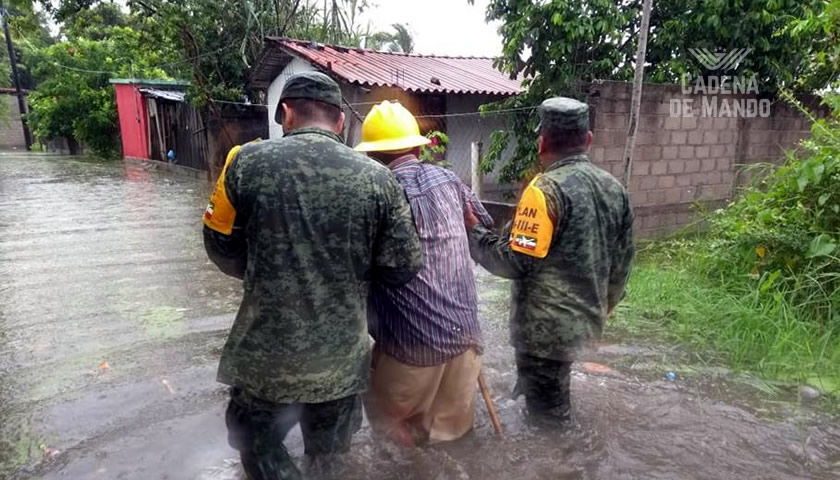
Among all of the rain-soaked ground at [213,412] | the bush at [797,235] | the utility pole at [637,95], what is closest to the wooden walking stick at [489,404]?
the rain-soaked ground at [213,412]

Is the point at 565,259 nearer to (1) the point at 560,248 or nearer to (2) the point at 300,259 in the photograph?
(1) the point at 560,248

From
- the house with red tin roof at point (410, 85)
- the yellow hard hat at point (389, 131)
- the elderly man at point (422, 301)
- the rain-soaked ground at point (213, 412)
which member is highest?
the house with red tin roof at point (410, 85)

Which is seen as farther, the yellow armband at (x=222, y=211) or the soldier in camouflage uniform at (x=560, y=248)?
the soldier in camouflage uniform at (x=560, y=248)

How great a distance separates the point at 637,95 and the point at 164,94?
54.8 feet

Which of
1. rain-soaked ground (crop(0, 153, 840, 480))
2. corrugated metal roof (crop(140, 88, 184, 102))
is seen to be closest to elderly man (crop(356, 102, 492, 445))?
rain-soaked ground (crop(0, 153, 840, 480))

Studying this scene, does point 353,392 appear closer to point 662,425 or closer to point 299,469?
point 299,469

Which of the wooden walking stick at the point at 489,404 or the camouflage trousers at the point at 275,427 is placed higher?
the camouflage trousers at the point at 275,427

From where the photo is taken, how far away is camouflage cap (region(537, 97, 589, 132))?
2443 mm

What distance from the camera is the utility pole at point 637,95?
17.8 feet

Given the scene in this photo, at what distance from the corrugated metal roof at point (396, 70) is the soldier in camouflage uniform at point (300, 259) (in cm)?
741

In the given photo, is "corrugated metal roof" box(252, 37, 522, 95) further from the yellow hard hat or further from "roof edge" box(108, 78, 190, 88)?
"roof edge" box(108, 78, 190, 88)

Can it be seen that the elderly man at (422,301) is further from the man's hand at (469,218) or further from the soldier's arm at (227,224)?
the soldier's arm at (227,224)

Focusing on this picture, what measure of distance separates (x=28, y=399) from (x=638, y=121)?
5945 millimetres

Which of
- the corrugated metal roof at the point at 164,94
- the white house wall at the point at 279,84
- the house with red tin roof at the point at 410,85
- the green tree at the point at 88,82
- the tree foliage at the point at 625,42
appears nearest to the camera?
the tree foliage at the point at 625,42
